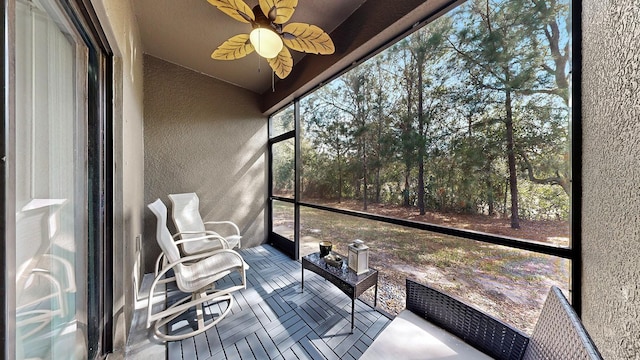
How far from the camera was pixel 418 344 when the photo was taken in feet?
4.15

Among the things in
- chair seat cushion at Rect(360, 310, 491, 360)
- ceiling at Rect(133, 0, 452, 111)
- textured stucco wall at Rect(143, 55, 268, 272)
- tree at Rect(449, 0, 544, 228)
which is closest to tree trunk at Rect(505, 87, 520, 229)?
tree at Rect(449, 0, 544, 228)

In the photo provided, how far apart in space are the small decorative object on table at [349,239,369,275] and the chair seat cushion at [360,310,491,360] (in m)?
0.63

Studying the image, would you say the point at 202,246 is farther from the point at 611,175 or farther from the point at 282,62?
the point at 611,175

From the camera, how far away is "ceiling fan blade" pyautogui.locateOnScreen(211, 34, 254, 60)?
180 cm

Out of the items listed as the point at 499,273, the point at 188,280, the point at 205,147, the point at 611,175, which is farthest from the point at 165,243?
the point at 611,175

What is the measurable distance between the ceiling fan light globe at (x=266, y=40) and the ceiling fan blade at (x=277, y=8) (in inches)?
4.4

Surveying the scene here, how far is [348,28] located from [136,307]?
11.7 ft

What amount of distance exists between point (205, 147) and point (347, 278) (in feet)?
9.81

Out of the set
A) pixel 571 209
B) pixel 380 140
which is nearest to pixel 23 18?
pixel 380 140

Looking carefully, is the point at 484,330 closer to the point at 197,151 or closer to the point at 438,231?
the point at 438,231

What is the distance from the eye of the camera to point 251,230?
392 centimetres

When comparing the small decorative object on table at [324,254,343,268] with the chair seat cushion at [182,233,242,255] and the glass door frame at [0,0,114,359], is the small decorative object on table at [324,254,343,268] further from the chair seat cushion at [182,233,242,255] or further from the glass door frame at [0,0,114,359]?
the glass door frame at [0,0,114,359]

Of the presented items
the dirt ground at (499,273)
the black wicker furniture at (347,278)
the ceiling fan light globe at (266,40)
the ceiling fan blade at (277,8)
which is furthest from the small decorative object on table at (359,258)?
the ceiling fan blade at (277,8)

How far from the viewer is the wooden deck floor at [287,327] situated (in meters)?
1.69
